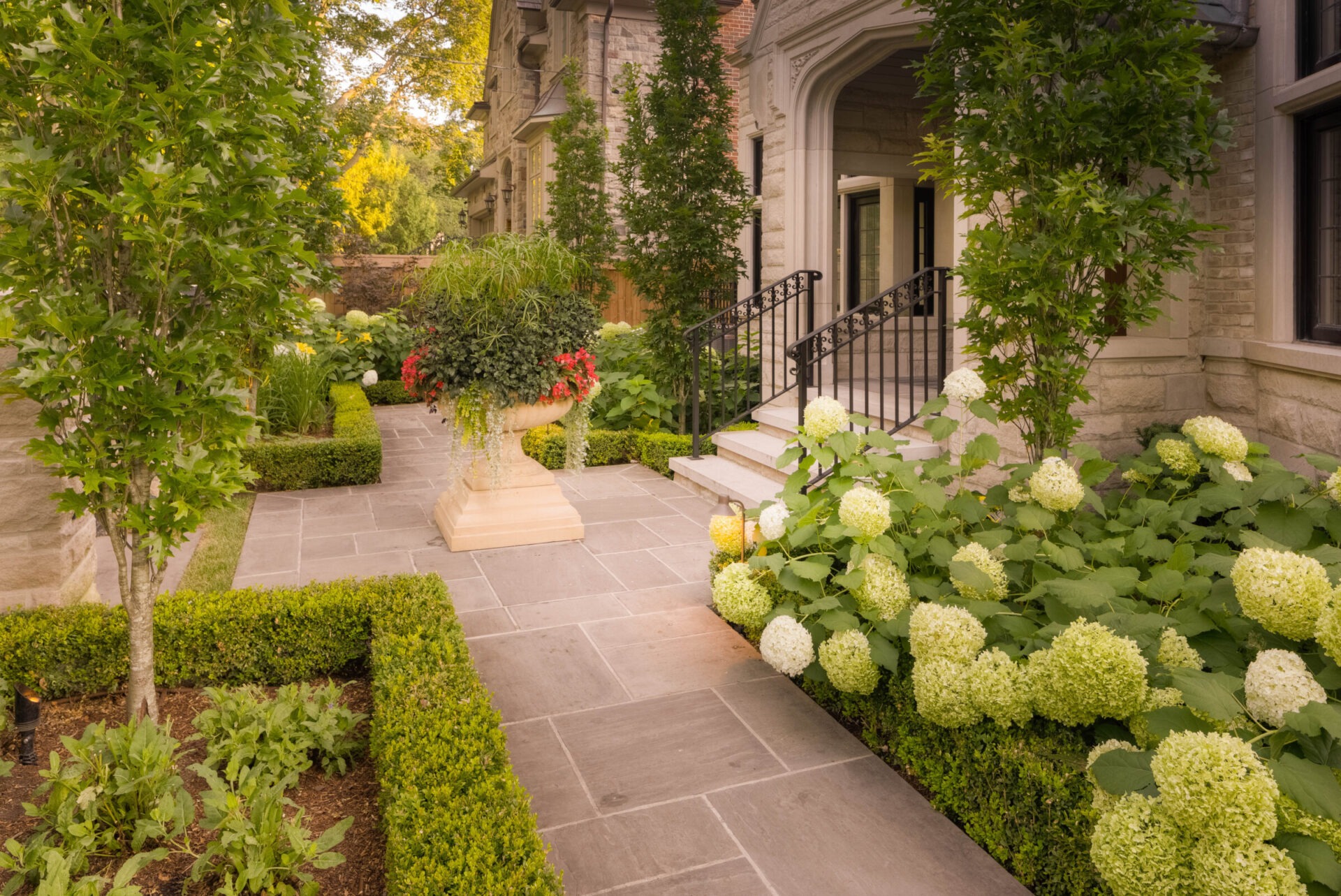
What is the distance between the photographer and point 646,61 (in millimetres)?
18641

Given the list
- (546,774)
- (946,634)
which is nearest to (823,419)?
(946,634)

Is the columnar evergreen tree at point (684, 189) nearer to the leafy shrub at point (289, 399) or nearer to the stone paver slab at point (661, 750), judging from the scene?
the leafy shrub at point (289, 399)

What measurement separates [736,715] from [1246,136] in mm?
4946

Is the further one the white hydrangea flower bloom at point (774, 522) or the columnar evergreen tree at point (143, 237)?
the white hydrangea flower bloom at point (774, 522)

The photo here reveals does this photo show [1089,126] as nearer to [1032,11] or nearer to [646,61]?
[1032,11]

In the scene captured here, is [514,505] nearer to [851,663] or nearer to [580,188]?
[851,663]

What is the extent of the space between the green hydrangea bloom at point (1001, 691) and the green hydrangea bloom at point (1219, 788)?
0.85 meters

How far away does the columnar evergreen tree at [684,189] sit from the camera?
984 centimetres

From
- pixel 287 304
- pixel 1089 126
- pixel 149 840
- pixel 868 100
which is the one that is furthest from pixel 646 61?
pixel 149 840

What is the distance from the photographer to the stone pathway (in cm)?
298

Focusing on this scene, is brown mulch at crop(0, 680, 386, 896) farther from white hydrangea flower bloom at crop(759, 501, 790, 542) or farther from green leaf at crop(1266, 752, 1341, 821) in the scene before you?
green leaf at crop(1266, 752, 1341, 821)

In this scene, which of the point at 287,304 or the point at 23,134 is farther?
the point at 287,304

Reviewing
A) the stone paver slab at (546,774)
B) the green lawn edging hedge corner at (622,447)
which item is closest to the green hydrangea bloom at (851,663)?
the stone paver slab at (546,774)

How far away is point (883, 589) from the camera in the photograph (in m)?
3.64
